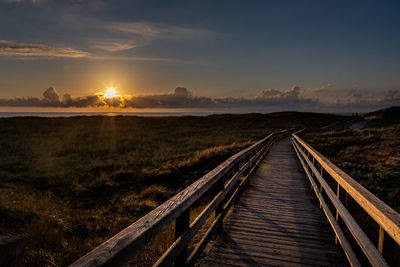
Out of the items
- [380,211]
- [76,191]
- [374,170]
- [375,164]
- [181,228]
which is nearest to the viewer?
[380,211]

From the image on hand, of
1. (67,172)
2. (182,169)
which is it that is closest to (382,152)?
(182,169)

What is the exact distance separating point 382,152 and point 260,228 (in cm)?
1312

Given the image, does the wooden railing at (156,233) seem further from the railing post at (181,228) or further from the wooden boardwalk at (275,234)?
the wooden boardwalk at (275,234)

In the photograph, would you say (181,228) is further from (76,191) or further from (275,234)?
(76,191)

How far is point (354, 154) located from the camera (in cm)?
1566

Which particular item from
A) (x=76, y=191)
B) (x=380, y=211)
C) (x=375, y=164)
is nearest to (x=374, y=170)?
(x=375, y=164)

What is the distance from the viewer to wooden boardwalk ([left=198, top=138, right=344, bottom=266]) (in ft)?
12.4

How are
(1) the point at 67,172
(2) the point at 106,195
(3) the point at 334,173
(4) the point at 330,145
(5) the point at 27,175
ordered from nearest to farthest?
(3) the point at 334,173 < (2) the point at 106,195 < (5) the point at 27,175 < (1) the point at 67,172 < (4) the point at 330,145

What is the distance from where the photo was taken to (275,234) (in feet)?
15.5

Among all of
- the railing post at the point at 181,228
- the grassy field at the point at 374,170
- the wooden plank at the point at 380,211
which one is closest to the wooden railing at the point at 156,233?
the railing post at the point at 181,228

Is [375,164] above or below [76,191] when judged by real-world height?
above

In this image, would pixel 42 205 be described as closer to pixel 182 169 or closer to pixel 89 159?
pixel 182 169

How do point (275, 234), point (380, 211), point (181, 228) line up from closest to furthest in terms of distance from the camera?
point (380, 211)
point (181, 228)
point (275, 234)

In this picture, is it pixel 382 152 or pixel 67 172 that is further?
pixel 67 172
